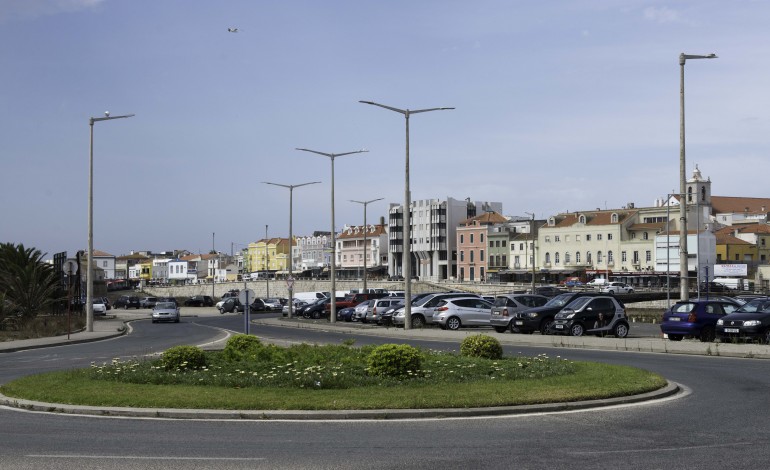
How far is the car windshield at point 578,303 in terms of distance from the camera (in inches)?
1419

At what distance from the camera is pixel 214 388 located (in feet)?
55.5

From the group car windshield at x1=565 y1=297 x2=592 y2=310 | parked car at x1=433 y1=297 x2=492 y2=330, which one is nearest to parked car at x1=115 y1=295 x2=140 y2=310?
parked car at x1=433 y1=297 x2=492 y2=330

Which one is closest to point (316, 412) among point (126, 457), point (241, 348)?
point (126, 457)

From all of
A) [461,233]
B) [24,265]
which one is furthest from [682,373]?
[461,233]

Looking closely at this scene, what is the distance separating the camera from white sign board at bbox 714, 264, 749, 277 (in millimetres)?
118062

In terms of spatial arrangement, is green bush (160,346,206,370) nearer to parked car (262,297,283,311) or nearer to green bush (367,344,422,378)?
green bush (367,344,422,378)

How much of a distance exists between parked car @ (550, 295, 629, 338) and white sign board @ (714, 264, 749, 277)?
292ft

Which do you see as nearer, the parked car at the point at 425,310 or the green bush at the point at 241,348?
the green bush at the point at 241,348

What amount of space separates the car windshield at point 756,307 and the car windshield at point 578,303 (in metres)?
6.01

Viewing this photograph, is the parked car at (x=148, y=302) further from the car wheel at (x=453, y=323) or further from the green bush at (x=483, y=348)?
the green bush at (x=483, y=348)

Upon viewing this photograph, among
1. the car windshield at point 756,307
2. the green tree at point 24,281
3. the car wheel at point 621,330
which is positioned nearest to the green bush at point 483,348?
the car windshield at point 756,307

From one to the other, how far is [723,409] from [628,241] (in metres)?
124

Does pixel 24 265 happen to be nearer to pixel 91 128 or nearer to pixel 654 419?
pixel 91 128

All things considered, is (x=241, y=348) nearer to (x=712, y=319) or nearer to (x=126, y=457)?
(x=126, y=457)
